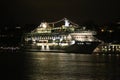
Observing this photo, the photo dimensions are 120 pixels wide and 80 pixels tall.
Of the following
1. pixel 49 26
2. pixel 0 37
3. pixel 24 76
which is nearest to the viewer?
pixel 24 76

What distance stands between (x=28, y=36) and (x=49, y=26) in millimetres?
5450

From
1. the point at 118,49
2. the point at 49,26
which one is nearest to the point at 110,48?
the point at 118,49

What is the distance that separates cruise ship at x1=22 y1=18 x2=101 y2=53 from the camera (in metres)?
80.1

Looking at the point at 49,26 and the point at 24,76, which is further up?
the point at 49,26

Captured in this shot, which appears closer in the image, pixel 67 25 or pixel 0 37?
pixel 67 25

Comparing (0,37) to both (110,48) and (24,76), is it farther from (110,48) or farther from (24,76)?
(24,76)

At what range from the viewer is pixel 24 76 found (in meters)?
30.8

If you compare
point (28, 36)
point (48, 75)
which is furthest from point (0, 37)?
point (48, 75)

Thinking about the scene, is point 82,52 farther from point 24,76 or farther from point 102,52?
point 24,76

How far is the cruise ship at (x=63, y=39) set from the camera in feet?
263

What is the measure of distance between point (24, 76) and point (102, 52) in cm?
5017

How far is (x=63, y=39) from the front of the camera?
8331cm

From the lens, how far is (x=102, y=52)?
262ft

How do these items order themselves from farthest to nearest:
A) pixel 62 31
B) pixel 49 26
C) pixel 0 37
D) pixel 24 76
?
1. pixel 0 37
2. pixel 49 26
3. pixel 62 31
4. pixel 24 76
